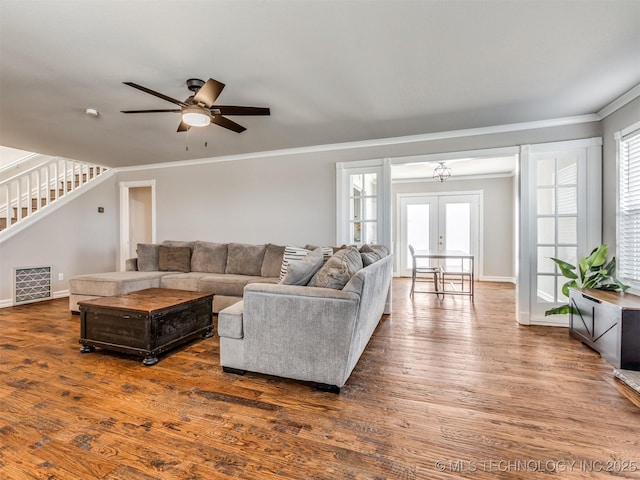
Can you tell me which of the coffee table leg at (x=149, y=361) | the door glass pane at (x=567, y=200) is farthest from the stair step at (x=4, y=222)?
the door glass pane at (x=567, y=200)

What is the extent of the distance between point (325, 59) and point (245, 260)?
9.96ft

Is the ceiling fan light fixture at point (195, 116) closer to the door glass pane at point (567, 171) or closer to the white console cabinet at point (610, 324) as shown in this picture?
the white console cabinet at point (610, 324)

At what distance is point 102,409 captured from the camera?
189 cm

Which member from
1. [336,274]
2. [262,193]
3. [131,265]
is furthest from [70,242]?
[336,274]

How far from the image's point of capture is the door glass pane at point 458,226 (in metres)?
7.18

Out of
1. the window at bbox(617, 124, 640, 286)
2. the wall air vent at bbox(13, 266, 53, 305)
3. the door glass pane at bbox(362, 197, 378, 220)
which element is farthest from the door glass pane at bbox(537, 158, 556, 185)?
the wall air vent at bbox(13, 266, 53, 305)

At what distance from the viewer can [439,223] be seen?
741 cm

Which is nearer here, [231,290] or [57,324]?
[57,324]

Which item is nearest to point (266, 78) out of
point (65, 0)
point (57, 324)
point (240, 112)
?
point (240, 112)

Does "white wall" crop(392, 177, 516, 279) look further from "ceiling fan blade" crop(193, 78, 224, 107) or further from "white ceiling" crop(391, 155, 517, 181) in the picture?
"ceiling fan blade" crop(193, 78, 224, 107)

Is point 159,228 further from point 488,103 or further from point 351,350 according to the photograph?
point 488,103

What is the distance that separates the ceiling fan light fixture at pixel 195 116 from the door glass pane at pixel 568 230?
13.5 ft

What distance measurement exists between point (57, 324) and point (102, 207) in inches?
118

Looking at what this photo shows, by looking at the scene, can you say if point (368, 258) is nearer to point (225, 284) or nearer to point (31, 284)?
point (225, 284)
